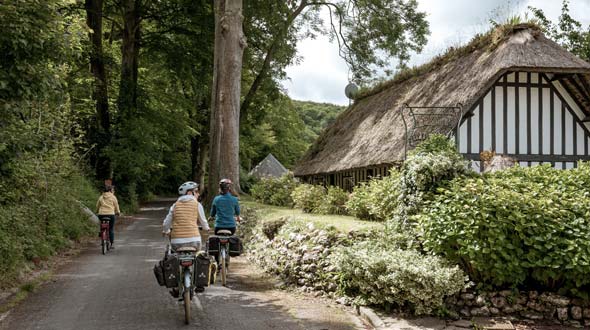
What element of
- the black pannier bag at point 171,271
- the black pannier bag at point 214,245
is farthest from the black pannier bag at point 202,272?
the black pannier bag at point 214,245

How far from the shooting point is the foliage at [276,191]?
68.1 feet

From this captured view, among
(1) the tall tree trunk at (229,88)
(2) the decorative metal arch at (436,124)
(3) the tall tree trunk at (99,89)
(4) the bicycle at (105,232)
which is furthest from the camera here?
(3) the tall tree trunk at (99,89)

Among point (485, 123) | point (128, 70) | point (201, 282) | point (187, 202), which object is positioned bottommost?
point (201, 282)

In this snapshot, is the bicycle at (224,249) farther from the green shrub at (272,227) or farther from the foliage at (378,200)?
the foliage at (378,200)

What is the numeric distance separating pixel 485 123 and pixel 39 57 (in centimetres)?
1122

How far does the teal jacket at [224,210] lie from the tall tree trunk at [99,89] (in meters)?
18.1

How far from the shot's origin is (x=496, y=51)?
51.1ft

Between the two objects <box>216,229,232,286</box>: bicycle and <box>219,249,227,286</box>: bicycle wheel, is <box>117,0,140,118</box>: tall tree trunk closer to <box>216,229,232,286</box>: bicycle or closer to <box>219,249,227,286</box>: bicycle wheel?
<box>216,229,232,286</box>: bicycle

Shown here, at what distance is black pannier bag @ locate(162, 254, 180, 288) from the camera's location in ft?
24.8

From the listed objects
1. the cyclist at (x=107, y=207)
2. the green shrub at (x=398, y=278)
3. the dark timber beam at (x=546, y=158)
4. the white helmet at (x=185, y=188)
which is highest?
the dark timber beam at (x=546, y=158)

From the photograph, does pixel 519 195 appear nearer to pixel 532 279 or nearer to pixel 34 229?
pixel 532 279

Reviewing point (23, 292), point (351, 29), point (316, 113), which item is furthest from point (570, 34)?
point (316, 113)

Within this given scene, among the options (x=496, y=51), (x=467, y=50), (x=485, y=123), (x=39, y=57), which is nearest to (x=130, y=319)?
(x=39, y=57)

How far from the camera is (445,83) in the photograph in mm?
16625
